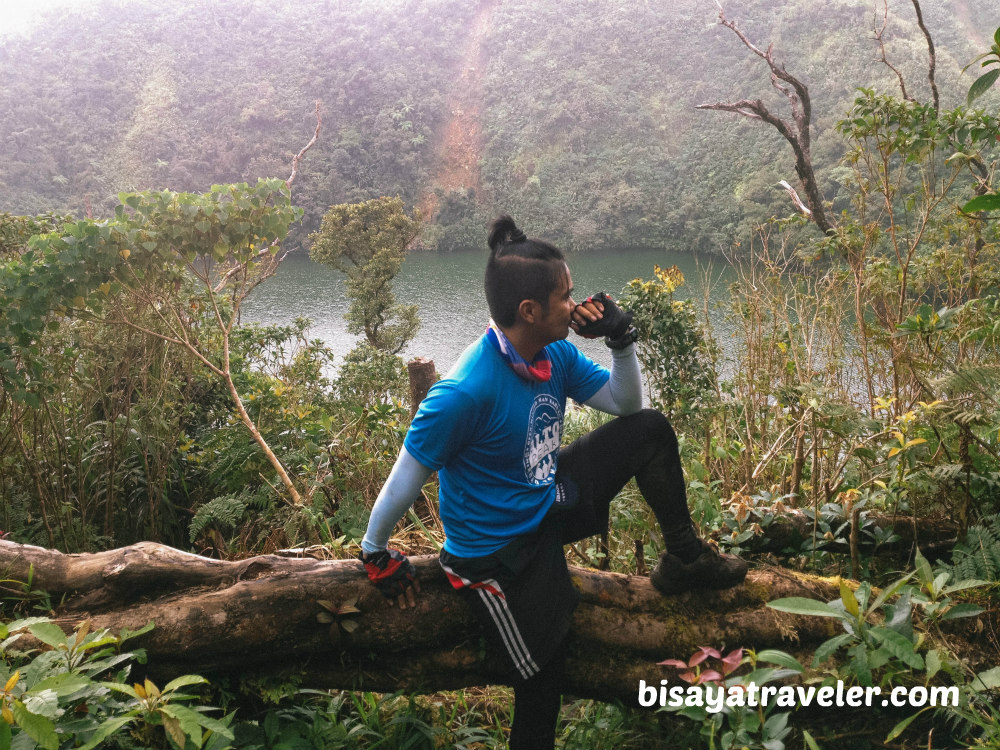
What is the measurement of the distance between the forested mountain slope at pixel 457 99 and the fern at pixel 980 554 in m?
19.4

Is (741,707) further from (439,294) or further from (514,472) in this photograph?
(439,294)

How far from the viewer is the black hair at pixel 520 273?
1672 mm

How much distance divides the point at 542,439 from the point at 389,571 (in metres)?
0.53

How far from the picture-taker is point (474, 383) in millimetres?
1594

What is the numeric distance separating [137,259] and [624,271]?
1647cm

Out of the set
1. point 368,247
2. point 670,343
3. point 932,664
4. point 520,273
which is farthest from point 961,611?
point 368,247

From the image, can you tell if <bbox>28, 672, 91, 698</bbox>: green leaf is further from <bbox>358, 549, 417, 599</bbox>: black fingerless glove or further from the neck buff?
the neck buff

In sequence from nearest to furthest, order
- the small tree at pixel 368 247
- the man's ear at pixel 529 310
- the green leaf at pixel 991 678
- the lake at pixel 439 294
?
the green leaf at pixel 991 678, the man's ear at pixel 529 310, the small tree at pixel 368 247, the lake at pixel 439 294

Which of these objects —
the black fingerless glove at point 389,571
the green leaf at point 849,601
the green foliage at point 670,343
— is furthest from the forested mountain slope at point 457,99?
the green leaf at point 849,601

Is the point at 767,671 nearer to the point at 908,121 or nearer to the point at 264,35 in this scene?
the point at 908,121

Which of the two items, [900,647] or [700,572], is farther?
[700,572]

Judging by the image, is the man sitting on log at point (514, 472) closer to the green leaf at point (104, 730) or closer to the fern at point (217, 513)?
the green leaf at point (104, 730)

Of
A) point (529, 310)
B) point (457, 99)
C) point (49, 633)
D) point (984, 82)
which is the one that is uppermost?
point (457, 99)

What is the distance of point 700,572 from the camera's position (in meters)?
1.99
